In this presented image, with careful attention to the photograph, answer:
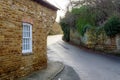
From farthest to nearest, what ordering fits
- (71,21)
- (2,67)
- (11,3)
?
1. (71,21)
2. (11,3)
3. (2,67)

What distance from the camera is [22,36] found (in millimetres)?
12820

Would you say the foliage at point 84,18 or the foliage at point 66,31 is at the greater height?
the foliage at point 84,18

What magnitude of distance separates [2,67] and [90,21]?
2175 cm

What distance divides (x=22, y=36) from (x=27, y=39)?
3.01ft

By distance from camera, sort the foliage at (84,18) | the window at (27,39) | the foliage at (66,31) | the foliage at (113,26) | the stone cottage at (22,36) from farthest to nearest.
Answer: the foliage at (66,31) → the foliage at (84,18) → the foliage at (113,26) → the window at (27,39) → the stone cottage at (22,36)

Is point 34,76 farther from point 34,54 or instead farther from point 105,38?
point 105,38

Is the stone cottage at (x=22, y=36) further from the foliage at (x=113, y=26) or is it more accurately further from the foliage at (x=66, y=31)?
the foliage at (x=66, y=31)

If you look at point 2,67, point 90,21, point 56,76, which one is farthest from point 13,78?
point 90,21

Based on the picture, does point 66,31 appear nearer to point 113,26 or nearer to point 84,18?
point 84,18

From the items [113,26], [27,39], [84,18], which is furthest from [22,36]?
[84,18]

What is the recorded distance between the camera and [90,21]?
102 ft

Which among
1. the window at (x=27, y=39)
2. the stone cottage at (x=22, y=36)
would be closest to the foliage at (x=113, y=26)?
the stone cottage at (x=22, y=36)

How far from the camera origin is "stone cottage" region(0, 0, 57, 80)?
10.9 meters

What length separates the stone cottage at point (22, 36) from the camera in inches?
430
